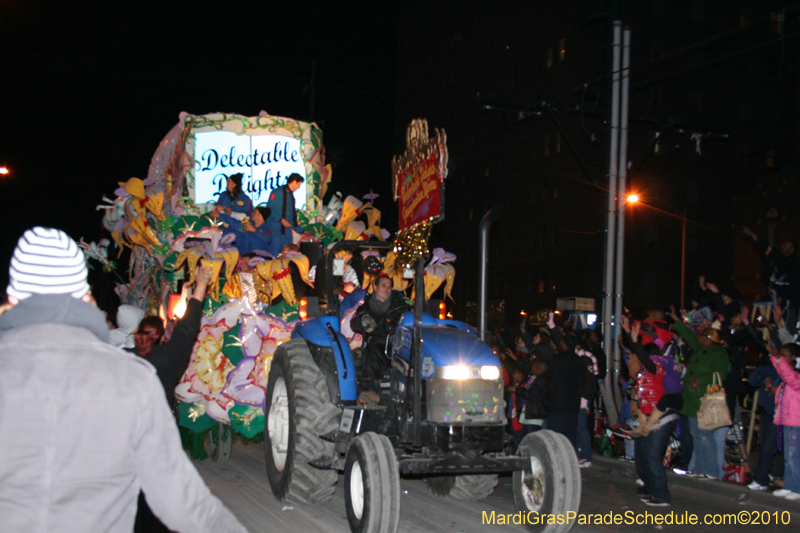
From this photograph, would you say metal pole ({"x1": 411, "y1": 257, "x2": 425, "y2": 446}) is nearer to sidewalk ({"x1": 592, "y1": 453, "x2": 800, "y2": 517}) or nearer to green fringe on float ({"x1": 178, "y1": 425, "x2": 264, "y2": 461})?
green fringe on float ({"x1": 178, "y1": 425, "x2": 264, "y2": 461})

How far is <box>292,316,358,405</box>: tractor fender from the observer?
595 cm

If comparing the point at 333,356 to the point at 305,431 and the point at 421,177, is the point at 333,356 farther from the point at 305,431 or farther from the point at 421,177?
the point at 421,177

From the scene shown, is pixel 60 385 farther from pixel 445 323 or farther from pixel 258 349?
pixel 258 349

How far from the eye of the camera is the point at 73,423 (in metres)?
1.87

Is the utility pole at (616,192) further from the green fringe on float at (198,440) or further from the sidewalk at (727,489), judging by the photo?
the green fringe on float at (198,440)

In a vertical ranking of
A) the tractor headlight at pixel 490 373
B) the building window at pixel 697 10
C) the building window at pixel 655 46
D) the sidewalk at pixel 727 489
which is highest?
the building window at pixel 697 10

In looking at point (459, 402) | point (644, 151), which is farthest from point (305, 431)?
point (644, 151)

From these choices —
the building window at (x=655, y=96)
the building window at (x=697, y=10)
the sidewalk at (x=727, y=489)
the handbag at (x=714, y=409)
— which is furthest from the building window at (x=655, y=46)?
the handbag at (x=714, y=409)

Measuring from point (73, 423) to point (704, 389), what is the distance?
7639mm

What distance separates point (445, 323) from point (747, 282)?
2970 centimetres

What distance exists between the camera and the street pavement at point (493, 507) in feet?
18.7

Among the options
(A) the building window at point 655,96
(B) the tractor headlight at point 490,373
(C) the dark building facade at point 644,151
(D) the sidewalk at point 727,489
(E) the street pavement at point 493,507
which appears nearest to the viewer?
(B) the tractor headlight at point 490,373

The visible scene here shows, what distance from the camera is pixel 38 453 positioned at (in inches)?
72.1

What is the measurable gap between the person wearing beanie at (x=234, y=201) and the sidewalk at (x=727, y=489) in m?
5.75
